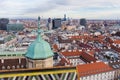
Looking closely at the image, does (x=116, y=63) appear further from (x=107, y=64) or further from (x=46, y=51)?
(x=46, y=51)

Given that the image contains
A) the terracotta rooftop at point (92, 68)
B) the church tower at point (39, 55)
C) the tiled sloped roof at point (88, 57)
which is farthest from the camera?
the tiled sloped roof at point (88, 57)

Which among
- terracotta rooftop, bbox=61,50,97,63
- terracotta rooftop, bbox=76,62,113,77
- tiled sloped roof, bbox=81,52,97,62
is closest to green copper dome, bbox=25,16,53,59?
→ terracotta rooftop, bbox=76,62,113,77

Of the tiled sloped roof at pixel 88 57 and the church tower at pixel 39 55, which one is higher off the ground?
the church tower at pixel 39 55

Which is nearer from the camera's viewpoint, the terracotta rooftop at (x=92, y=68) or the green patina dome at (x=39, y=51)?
the green patina dome at (x=39, y=51)

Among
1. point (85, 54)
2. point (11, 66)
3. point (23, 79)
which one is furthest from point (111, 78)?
point (23, 79)

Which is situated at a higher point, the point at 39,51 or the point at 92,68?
the point at 39,51

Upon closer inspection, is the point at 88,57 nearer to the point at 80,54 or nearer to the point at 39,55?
the point at 80,54

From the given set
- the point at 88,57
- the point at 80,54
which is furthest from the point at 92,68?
the point at 80,54

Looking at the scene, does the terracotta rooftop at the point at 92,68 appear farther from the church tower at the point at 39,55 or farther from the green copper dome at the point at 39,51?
the green copper dome at the point at 39,51

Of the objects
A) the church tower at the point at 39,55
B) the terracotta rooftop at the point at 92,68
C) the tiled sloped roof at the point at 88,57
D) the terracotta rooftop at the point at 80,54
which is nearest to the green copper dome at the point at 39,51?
the church tower at the point at 39,55
